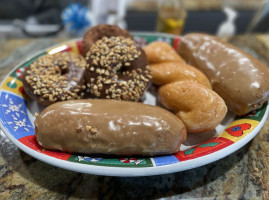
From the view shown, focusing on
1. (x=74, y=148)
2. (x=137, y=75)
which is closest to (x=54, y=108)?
(x=74, y=148)

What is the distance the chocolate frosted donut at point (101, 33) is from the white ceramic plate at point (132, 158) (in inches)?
16.4

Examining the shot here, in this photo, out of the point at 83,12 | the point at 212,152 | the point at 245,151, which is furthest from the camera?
the point at 83,12

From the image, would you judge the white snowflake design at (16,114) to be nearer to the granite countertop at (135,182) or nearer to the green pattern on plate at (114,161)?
the granite countertop at (135,182)

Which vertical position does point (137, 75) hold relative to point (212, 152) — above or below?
above

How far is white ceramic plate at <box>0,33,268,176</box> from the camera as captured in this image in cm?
85

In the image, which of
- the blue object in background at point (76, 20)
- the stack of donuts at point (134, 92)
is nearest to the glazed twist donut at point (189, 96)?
the stack of donuts at point (134, 92)

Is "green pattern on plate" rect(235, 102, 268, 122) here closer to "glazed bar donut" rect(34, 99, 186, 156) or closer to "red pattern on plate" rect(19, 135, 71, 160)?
"glazed bar donut" rect(34, 99, 186, 156)

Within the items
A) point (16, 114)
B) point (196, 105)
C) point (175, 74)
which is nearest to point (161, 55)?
point (175, 74)

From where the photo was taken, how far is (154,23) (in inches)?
117

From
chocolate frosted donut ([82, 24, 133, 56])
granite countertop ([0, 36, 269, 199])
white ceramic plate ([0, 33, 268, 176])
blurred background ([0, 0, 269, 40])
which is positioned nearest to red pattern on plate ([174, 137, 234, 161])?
white ceramic plate ([0, 33, 268, 176])

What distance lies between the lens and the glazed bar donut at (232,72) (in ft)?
3.75

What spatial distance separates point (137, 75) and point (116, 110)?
33 cm

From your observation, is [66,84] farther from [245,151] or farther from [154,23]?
[154,23]

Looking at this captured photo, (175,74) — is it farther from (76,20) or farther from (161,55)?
(76,20)
